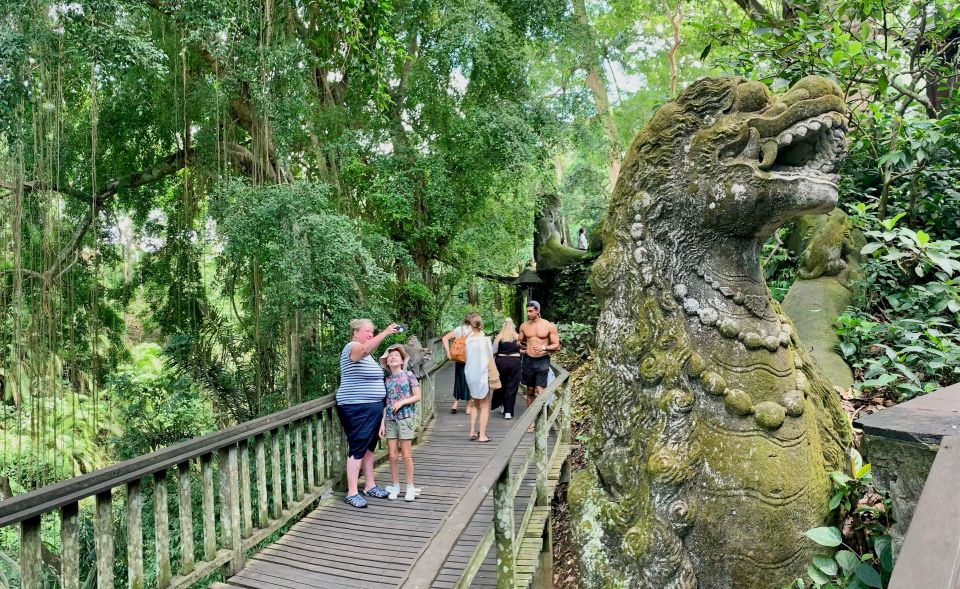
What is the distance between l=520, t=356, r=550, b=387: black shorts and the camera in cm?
583

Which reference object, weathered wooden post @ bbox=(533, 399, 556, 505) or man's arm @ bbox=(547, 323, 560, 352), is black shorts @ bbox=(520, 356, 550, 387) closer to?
man's arm @ bbox=(547, 323, 560, 352)

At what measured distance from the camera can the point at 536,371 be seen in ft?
19.1

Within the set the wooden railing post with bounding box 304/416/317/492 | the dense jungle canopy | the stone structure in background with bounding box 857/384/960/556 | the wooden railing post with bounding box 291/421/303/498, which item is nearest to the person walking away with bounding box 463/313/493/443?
the dense jungle canopy

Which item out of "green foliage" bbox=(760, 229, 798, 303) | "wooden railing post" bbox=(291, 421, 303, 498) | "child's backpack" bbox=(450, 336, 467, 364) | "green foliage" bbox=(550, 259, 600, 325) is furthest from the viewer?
"green foliage" bbox=(550, 259, 600, 325)

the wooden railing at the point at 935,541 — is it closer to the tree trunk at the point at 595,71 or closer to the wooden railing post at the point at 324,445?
the wooden railing post at the point at 324,445

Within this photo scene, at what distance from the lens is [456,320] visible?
12625 mm

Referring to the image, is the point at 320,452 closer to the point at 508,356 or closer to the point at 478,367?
the point at 478,367

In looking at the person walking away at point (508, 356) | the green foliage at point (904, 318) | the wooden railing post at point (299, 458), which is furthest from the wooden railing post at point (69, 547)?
the person walking away at point (508, 356)

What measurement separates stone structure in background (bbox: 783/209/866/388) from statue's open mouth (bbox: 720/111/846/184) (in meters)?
2.10

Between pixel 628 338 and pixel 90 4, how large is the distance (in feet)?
11.5

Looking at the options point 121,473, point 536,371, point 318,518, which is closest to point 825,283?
point 536,371

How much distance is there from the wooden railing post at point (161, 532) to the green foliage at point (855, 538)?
2650 mm

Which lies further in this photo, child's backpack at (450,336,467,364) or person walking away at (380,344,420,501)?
child's backpack at (450,336,467,364)

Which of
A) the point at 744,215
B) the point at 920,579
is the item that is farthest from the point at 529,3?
the point at 920,579
